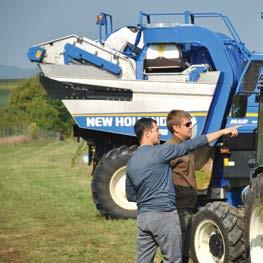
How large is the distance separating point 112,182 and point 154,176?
667cm

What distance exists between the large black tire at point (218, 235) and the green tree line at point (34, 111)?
57082 millimetres

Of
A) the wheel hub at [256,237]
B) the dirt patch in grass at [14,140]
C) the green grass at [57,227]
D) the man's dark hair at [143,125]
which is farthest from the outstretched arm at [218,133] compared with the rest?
the dirt patch in grass at [14,140]

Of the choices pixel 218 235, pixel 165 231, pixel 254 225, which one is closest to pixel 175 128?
pixel 165 231

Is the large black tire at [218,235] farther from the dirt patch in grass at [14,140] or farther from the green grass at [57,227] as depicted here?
the dirt patch in grass at [14,140]

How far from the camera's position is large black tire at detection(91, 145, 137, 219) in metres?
13.4

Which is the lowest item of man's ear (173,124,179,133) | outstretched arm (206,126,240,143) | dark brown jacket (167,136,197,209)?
dark brown jacket (167,136,197,209)

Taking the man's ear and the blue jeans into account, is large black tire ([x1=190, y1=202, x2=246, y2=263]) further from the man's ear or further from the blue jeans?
the man's ear

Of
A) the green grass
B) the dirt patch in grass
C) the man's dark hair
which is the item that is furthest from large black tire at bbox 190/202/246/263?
the dirt patch in grass

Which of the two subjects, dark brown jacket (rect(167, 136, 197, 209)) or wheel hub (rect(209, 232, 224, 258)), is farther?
wheel hub (rect(209, 232, 224, 258))

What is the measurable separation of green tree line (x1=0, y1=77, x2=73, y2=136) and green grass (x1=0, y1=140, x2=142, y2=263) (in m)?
A: 46.4

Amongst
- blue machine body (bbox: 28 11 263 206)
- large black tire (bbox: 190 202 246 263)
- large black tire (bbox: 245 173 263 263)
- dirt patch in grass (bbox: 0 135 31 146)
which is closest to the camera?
large black tire (bbox: 245 173 263 263)

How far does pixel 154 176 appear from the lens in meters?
6.87

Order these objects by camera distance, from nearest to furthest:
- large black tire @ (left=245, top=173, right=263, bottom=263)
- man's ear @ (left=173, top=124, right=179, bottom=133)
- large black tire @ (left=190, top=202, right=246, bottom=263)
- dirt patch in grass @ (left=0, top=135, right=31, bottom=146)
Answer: man's ear @ (left=173, top=124, right=179, bottom=133) < large black tire @ (left=245, top=173, right=263, bottom=263) < large black tire @ (left=190, top=202, right=246, bottom=263) < dirt patch in grass @ (left=0, top=135, right=31, bottom=146)

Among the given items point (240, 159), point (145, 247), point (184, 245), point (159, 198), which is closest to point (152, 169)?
point (159, 198)
